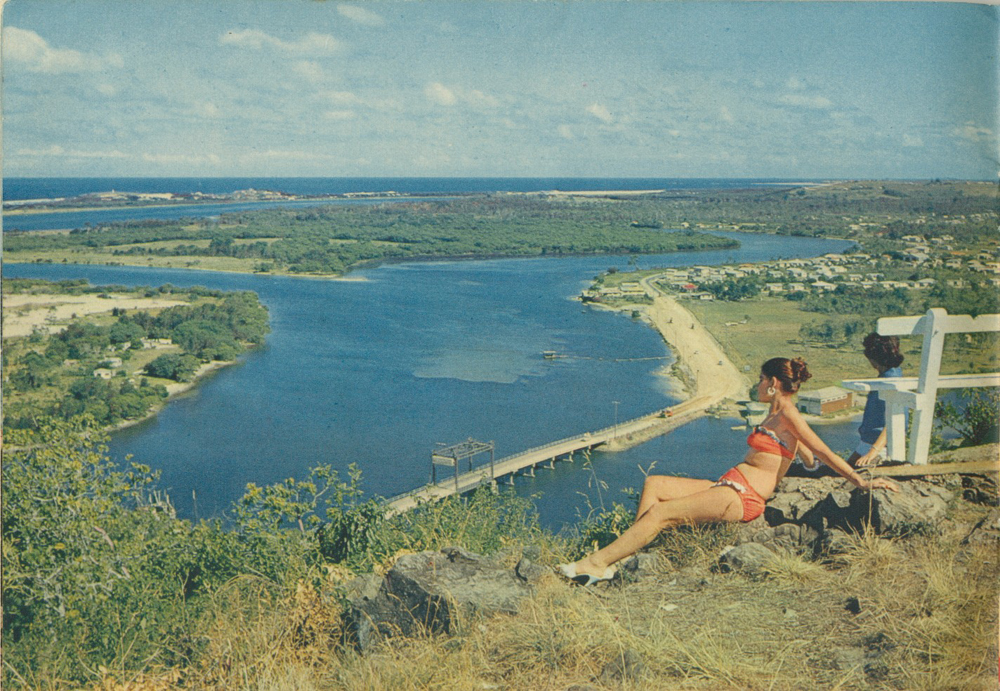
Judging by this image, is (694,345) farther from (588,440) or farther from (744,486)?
(588,440)

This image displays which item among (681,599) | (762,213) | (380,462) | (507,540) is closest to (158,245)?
(380,462)

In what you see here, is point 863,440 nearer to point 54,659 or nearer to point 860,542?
point 860,542

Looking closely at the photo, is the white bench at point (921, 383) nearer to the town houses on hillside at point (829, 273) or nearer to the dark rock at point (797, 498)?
the dark rock at point (797, 498)

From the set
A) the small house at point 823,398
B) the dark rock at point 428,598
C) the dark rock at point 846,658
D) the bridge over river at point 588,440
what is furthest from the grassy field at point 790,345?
the bridge over river at point 588,440

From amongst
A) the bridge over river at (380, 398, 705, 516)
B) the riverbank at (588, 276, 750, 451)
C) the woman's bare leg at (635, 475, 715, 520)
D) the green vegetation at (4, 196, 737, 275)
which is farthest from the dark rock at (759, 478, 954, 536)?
the bridge over river at (380, 398, 705, 516)

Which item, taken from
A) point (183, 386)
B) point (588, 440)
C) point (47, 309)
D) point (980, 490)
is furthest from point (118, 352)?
point (588, 440)

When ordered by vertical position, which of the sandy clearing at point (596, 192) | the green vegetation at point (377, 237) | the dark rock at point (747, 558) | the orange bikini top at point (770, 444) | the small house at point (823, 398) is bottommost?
the dark rock at point (747, 558)

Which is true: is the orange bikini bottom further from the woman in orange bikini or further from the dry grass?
the dry grass

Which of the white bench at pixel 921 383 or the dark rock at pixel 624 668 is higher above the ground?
the white bench at pixel 921 383
